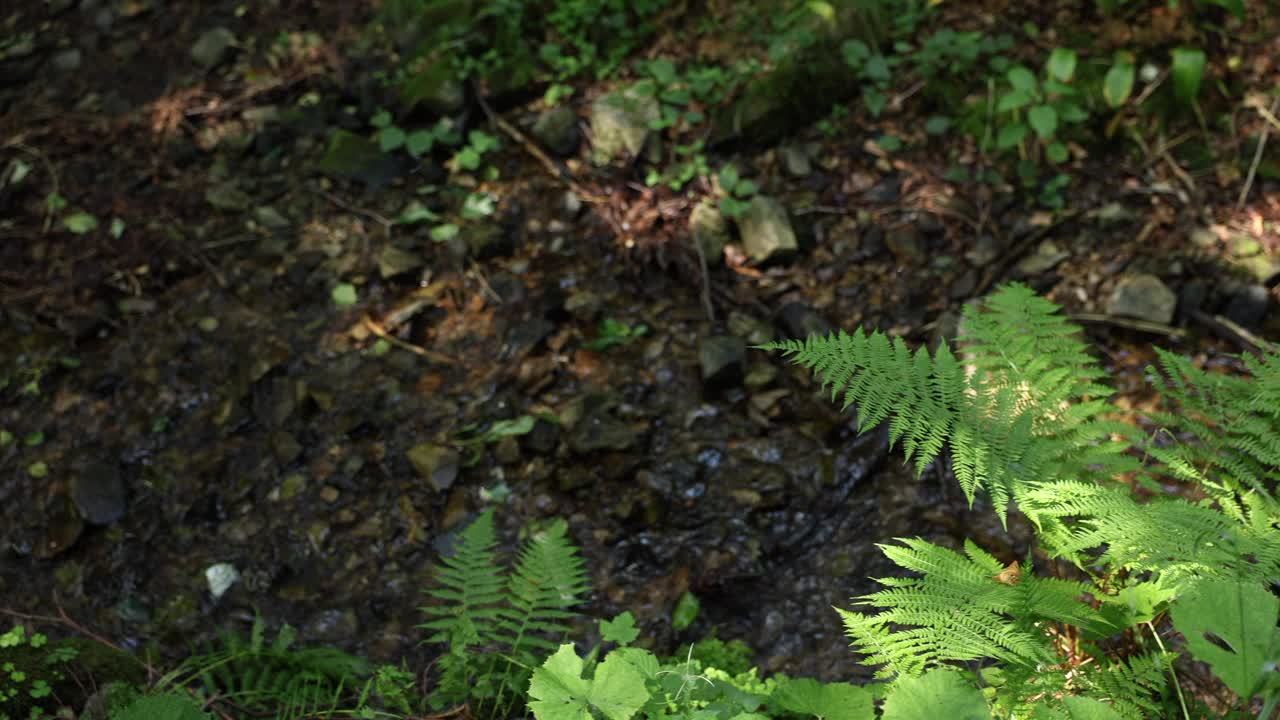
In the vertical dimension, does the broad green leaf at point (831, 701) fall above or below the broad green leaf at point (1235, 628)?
below

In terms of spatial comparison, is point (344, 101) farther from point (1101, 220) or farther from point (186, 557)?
point (1101, 220)

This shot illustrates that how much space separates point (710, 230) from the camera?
3.84m

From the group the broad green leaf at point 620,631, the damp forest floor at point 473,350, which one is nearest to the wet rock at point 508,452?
the damp forest floor at point 473,350

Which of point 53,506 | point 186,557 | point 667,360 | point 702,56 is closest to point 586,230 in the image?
point 667,360

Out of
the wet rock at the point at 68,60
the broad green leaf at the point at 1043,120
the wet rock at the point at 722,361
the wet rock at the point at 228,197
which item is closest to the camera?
the wet rock at the point at 722,361

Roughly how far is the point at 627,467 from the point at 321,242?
1.89 m

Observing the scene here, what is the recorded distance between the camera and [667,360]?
355cm

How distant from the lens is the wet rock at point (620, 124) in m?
4.20

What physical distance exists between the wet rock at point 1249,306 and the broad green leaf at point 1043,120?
97cm

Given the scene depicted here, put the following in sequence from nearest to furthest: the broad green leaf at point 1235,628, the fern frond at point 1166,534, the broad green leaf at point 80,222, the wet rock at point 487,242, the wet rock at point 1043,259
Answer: the broad green leaf at point 1235,628 → the fern frond at point 1166,534 → the wet rock at point 1043,259 → the wet rock at point 487,242 → the broad green leaf at point 80,222

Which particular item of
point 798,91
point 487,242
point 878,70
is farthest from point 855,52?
point 487,242

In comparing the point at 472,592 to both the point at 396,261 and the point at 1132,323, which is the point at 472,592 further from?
the point at 1132,323

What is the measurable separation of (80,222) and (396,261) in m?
1.58

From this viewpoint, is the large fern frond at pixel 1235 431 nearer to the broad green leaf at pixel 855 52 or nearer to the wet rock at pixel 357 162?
the broad green leaf at pixel 855 52
